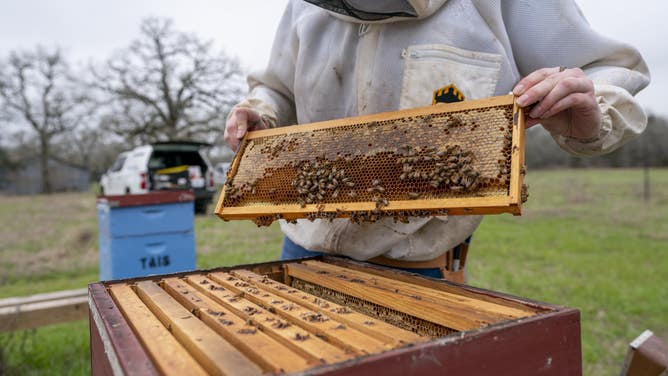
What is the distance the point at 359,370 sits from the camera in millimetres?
903

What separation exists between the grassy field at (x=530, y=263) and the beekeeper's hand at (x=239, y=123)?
2540 mm

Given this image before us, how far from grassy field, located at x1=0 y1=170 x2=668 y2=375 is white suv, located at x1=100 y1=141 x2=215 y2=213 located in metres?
1.05

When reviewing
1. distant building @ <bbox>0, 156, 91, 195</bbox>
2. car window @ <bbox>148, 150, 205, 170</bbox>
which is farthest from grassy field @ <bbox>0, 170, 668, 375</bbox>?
distant building @ <bbox>0, 156, 91, 195</bbox>

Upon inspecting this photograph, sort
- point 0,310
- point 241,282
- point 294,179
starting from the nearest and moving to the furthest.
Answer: point 241,282 < point 294,179 < point 0,310

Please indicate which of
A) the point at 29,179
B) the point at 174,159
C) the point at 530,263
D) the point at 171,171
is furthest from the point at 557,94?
the point at 29,179

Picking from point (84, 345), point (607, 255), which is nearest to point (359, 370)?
point (84, 345)

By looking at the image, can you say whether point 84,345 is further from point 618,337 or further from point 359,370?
point 618,337

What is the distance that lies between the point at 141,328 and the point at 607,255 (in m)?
7.83

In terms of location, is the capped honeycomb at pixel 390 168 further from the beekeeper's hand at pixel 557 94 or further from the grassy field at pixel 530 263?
the grassy field at pixel 530 263

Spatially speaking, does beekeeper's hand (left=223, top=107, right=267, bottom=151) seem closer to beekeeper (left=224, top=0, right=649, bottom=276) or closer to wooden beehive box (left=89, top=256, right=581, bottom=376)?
beekeeper (left=224, top=0, right=649, bottom=276)

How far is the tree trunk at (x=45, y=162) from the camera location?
30422mm

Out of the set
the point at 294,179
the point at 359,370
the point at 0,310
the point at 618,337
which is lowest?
the point at 618,337

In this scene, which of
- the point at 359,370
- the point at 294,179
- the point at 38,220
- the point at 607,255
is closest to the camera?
the point at 359,370

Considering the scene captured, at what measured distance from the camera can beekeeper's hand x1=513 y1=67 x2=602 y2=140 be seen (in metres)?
1.48
